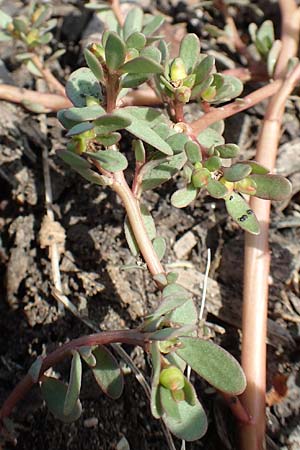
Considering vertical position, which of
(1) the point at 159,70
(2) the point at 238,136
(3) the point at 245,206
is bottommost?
(2) the point at 238,136

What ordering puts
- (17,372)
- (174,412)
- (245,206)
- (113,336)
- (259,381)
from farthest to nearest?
(17,372) → (259,381) → (245,206) → (113,336) → (174,412)

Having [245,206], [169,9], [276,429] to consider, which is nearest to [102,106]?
[245,206]

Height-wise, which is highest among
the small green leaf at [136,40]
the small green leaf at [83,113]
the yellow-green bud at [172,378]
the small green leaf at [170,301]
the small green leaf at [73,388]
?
the small green leaf at [136,40]

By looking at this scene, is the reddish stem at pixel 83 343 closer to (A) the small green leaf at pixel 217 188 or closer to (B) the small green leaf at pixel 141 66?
(A) the small green leaf at pixel 217 188

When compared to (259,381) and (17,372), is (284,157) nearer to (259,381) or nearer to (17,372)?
(259,381)

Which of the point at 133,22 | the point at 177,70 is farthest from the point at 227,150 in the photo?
the point at 133,22

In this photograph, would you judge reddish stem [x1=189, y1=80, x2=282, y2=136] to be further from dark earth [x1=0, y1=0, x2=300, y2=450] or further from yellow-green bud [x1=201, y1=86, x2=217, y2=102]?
dark earth [x1=0, y1=0, x2=300, y2=450]

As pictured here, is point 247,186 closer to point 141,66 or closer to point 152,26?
point 141,66

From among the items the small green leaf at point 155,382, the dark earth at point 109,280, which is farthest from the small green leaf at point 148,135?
the small green leaf at point 155,382
